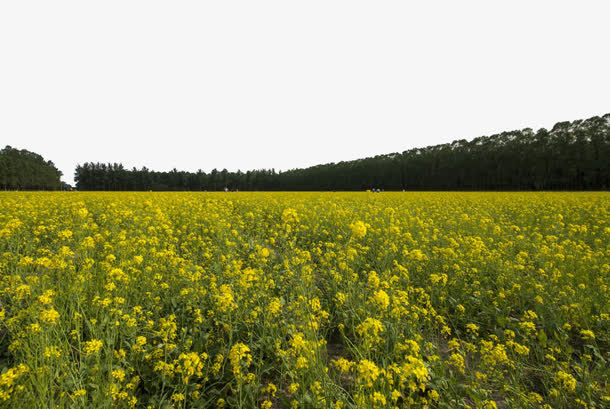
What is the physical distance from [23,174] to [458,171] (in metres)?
112

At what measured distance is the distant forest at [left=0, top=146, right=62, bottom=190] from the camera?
219ft

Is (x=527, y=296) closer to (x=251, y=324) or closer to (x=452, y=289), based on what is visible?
(x=452, y=289)

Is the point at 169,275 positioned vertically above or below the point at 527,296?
above

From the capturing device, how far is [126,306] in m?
3.08

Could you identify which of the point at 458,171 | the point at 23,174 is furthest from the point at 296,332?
the point at 23,174

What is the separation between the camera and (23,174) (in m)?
70.6

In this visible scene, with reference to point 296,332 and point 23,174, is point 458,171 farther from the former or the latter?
point 23,174

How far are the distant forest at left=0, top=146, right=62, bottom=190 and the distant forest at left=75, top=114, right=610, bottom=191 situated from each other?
462 inches

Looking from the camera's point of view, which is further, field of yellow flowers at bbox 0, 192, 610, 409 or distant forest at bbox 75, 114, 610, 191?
distant forest at bbox 75, 114, 610, 191

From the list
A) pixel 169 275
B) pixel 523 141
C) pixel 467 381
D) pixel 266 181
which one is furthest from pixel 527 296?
pixel 266 181

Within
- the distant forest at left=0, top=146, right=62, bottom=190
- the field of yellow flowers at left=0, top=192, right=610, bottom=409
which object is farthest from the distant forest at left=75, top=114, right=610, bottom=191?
the field of yellow flowers at left=0, top=192, right=610, bottom=409

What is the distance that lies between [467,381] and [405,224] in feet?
18.4

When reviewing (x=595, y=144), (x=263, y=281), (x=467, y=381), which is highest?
(x=595, y=144)

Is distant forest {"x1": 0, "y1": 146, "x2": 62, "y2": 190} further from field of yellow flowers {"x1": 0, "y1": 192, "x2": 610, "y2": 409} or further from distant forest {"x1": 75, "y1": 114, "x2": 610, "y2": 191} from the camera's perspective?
field of yellow flowers {"x1": 0, "y1": 192, "x2": 610, "y2": 409}
